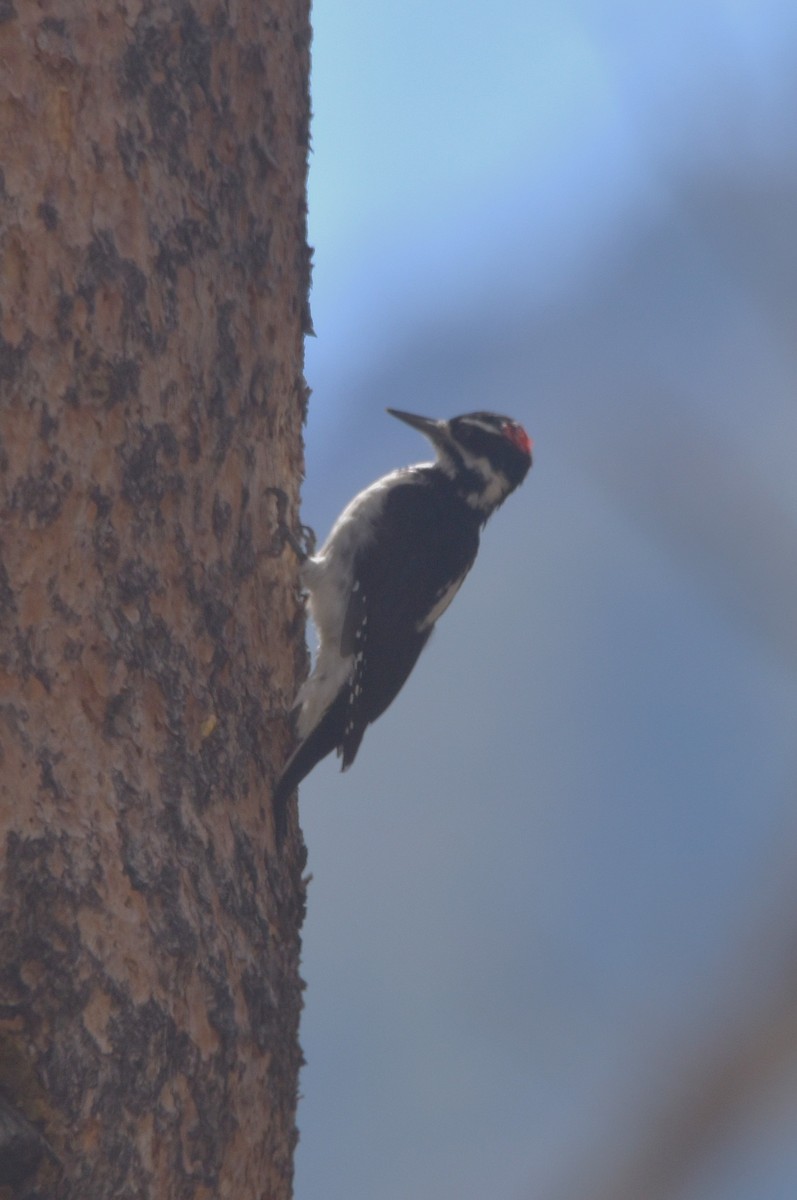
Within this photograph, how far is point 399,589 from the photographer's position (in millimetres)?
3250

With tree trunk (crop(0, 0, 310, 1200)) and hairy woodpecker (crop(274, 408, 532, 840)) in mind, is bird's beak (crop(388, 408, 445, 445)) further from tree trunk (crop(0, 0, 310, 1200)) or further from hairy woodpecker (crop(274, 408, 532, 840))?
tree trunk (crop(0, 0, 310, 1200))

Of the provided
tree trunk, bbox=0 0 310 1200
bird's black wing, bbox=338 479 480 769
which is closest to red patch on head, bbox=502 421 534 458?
bird's black wing, bbox=338 479 480 769

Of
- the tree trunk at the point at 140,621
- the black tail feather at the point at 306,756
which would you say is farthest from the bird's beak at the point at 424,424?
the tree trunk at the point at 140,621

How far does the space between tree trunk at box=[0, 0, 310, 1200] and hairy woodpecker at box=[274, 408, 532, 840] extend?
631 mm

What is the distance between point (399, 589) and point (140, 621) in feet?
4.76

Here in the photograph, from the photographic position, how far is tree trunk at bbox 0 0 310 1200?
1592mm

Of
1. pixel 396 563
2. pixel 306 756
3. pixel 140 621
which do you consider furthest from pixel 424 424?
pixel 140 621

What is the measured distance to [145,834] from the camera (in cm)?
174

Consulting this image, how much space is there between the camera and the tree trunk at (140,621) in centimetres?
159

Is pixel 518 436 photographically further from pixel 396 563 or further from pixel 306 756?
pixel 306 756

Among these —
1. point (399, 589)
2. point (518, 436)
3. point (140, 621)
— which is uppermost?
point (518, 436)

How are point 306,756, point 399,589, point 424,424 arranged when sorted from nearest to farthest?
point 306,756 → point 399,589 → point 424,424

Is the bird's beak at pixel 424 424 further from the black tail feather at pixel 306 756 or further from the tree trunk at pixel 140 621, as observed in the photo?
the tree trunk at pixel 140 621

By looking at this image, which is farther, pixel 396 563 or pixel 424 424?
pixel 424 424
